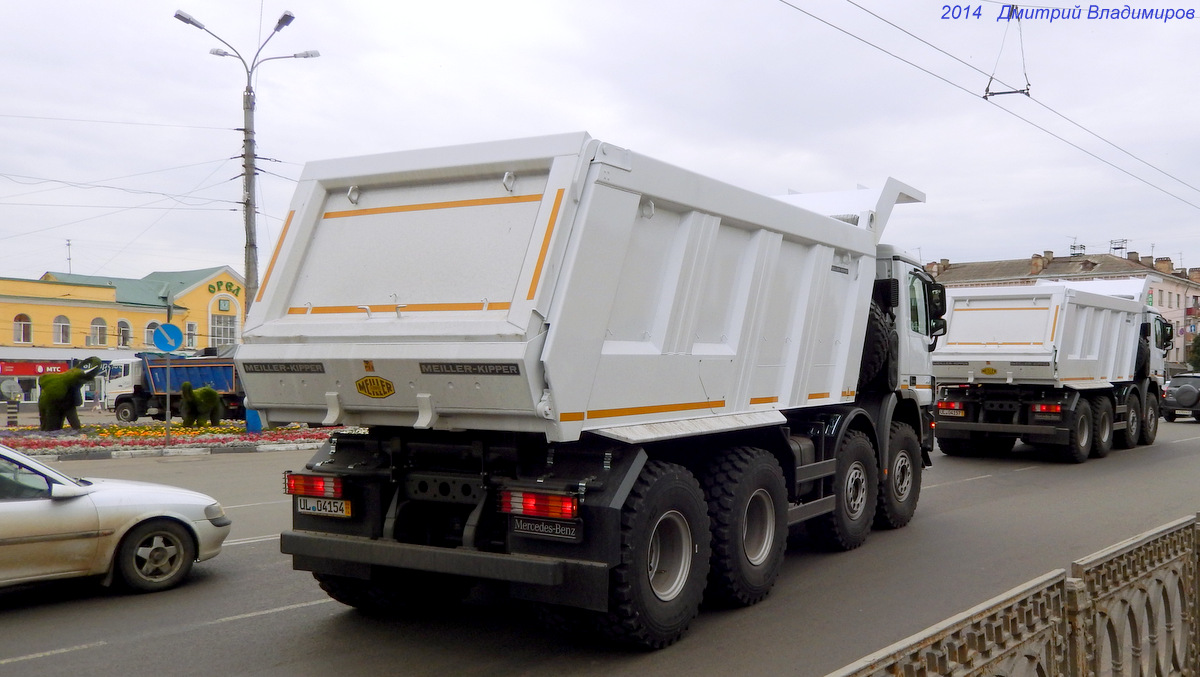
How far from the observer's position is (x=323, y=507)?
5938mm

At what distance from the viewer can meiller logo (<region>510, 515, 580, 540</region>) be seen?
5121mm

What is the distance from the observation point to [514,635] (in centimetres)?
591

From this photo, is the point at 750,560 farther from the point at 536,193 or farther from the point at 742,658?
the point at 536,193

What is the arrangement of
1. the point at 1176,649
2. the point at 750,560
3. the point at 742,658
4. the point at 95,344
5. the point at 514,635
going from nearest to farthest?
the point at 1176,649
the point at 742,658
the point at 514,635
the point at 750,560
the point at 95,344

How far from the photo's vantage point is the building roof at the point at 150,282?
56.7 meters

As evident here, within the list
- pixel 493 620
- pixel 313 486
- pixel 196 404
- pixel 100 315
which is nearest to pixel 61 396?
pixel 196 404

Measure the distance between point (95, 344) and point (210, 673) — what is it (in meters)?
56.2

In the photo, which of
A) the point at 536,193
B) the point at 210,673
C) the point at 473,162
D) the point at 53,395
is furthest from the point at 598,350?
the point at 53,395

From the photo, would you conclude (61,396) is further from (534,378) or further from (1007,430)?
(534,378)

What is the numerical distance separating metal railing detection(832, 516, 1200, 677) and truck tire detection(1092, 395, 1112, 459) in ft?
44.8

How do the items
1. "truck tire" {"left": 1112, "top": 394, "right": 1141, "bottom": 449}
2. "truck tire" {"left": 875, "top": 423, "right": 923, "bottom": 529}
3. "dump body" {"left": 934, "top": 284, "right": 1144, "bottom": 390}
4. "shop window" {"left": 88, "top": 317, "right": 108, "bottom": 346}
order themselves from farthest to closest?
"shop window" {"left": 88, "top": 317, "right": 108, "bottom": 346}
"truck tire" {"left": 1112, "top": 394, "right": 1141, "bottom": 449}
"dump body" {"left": 934, "top": 284, "right": 1144, "bottom": 390}
"truck tire" {"left": 875, "top": 423, "right": 923, "bottom": 529}

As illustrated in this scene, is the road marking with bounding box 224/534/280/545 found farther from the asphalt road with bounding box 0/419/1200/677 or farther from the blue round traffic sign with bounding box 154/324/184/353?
the blue round traffic sign with bounding box 154/324/184/353

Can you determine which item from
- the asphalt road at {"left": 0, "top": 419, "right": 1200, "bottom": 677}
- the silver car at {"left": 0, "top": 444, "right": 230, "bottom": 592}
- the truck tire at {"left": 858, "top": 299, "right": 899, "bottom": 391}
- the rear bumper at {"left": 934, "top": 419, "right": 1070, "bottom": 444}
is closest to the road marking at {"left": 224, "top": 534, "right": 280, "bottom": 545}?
the asphalt road at {"left": 0, "top": 419, "right": 1200, "bottom": 677}

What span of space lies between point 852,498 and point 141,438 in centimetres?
1598
